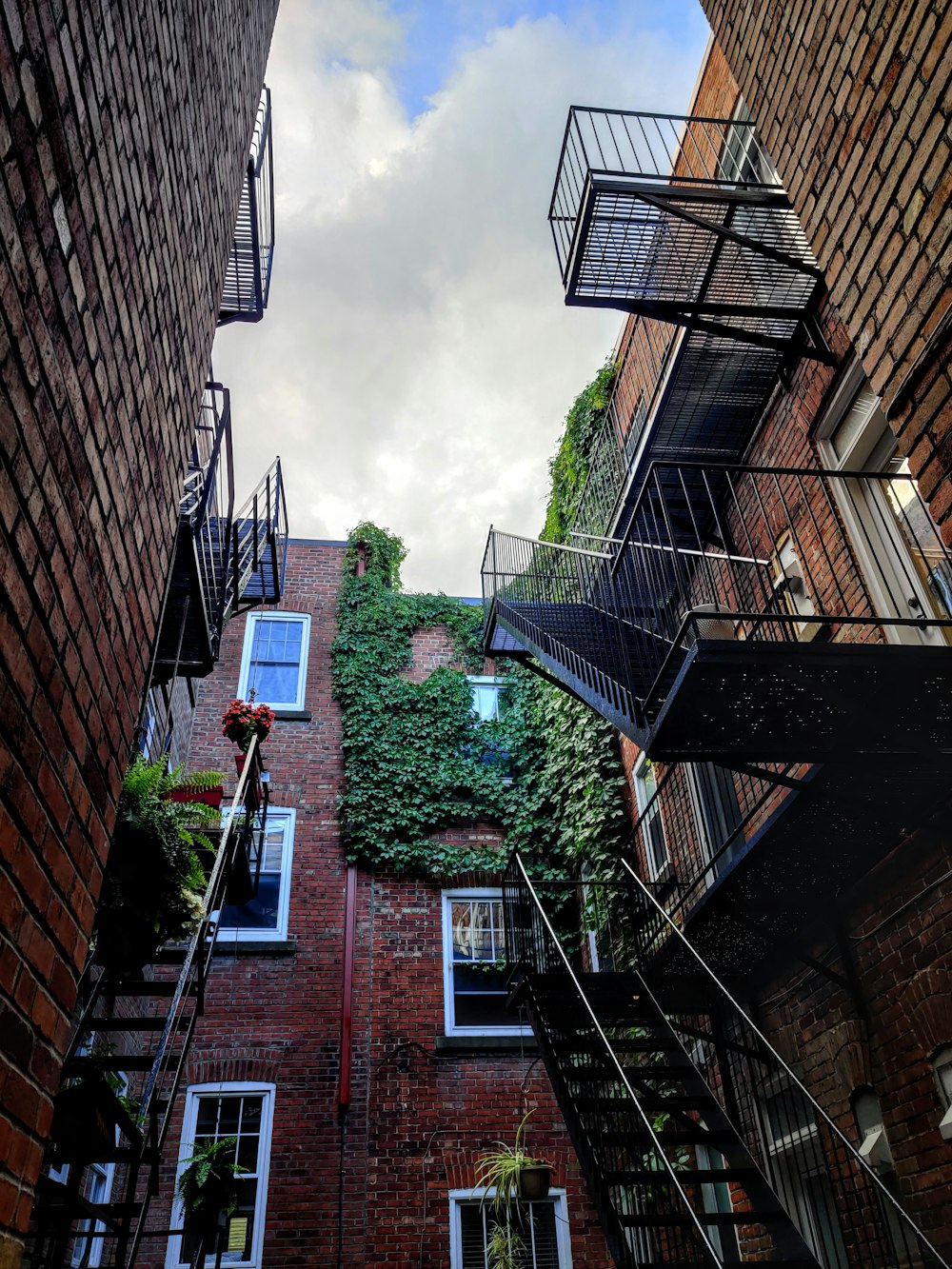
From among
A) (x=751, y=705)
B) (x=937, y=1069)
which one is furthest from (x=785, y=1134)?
(x=751, y=705)

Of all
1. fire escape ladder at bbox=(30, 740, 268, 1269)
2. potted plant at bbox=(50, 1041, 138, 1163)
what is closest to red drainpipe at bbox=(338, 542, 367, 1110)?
fire escape ladder at bbox=(30, 740, 268, 1269)

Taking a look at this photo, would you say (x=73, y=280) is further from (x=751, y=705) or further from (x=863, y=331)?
(x=751, y=705)

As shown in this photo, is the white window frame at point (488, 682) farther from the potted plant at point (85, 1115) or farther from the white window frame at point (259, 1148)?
the potted plant at point (85, 1115)

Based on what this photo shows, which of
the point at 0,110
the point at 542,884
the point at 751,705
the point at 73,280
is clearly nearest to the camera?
the point at 0,110

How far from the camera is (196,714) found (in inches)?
531

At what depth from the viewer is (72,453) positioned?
2.20 m

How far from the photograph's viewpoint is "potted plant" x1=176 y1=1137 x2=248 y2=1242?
7527mm

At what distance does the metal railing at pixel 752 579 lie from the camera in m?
5.73

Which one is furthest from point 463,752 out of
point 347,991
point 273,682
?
point 347,991

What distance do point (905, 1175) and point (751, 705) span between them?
3237mm

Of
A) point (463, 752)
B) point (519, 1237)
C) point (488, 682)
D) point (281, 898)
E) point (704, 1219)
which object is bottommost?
point (704, 1219)

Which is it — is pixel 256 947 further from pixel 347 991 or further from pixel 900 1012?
pixel 900 1012

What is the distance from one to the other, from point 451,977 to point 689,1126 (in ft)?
18.9

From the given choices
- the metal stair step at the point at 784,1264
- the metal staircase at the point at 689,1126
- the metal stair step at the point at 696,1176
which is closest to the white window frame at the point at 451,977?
the metal staircase at the point at 689,1126
